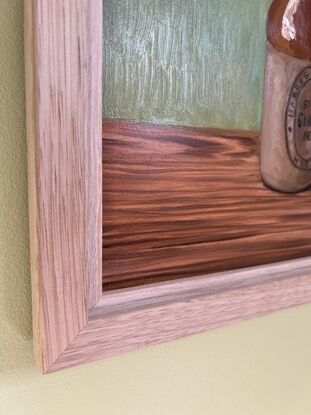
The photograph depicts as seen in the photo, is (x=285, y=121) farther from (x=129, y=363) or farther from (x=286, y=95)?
(x=129, y=363)

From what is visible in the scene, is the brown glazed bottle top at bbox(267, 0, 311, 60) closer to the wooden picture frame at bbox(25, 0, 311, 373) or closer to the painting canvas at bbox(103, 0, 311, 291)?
the painting canvas at bbox(103, 0, 311, 291)

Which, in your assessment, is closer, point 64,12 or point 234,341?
point 64,12

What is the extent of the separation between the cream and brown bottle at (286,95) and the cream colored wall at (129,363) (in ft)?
0.57

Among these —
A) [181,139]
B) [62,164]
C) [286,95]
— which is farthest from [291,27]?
[62,164]

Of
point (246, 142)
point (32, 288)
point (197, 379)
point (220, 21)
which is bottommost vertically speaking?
point (197, 379)

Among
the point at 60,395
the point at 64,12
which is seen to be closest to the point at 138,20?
the point at 64,12

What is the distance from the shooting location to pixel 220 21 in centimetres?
39

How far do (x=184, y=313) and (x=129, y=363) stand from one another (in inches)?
2.9

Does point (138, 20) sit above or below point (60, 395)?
above

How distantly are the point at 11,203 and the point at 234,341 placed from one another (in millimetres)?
286

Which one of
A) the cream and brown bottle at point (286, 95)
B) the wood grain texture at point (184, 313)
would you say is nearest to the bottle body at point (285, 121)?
the cream and brown bottle at point (286, 95)

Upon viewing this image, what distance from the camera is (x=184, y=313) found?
0.38 metres

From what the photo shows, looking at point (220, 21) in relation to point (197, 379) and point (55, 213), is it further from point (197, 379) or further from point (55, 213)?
point (197, 379)

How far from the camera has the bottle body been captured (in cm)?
43
